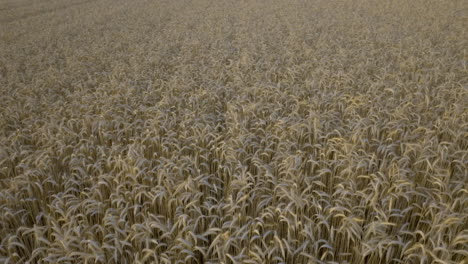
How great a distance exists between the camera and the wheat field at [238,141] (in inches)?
98.7

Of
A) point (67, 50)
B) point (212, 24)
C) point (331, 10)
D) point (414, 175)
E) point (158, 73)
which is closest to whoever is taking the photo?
point (414, 175)

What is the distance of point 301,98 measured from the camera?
5410mm

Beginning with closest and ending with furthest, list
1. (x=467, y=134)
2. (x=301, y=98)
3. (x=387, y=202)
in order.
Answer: (x=387, y=202)
(x=467, y=134)
(x=301, y=98)

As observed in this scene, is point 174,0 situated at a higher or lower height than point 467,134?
higher

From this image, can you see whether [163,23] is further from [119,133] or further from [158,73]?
[119,133]

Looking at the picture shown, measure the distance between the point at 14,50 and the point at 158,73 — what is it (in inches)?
231

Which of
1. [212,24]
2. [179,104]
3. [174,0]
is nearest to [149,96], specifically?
[179,104]

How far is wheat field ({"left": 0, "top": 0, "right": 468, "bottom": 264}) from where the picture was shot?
8.23ft

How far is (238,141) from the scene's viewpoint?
390cm

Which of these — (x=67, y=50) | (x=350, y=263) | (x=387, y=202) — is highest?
(x=67, y=50)

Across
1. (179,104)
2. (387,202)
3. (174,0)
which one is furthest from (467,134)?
(174,0)

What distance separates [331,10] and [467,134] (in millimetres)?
13775

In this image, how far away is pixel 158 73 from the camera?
7016mm

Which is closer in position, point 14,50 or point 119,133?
point 119,133
